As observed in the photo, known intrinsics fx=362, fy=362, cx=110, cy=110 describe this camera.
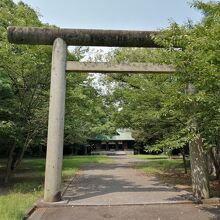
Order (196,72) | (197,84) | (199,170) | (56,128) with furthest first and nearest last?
(199,170)
(56,128)
(197,84)
(196,72)

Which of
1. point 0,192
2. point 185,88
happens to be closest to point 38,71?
point 0,192

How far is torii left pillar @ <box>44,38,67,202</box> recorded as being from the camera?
10.5m

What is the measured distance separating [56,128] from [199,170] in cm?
457

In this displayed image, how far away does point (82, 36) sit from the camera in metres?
11.0

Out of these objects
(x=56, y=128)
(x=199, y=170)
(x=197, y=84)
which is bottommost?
(x=199, y=170)

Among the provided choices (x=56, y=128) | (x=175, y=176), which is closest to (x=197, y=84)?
(x=56, y=128)

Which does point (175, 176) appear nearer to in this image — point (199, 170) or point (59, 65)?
point (199, 170)

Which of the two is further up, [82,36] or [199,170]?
[82,36]

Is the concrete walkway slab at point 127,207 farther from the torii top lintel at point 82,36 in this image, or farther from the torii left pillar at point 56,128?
the torii top lintel at point 82,36

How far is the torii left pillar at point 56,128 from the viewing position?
10.5m

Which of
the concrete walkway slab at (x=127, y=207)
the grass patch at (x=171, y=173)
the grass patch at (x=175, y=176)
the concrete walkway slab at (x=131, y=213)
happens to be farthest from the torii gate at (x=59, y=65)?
the grass patch at (x=171, y=173)

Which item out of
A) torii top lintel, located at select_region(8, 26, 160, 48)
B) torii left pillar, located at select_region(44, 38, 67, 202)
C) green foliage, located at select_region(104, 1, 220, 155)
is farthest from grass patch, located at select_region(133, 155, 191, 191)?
torii top lintel, located at select_region(8, 26, 160, 48)

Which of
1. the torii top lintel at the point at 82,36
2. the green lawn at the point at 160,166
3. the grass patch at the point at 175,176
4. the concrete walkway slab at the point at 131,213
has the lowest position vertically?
the concrete walkway slab at the point at 131,213

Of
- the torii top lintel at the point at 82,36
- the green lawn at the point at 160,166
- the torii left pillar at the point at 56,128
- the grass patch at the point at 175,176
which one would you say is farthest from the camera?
the green lawn at the point at 160,166
